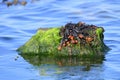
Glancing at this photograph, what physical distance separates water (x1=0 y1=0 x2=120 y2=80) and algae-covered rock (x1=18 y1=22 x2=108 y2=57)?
39cm

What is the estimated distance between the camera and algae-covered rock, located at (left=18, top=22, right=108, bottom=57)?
12.7 metres

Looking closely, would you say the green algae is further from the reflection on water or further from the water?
the water

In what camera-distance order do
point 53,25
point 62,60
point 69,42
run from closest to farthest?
point 62,60 → point 69,42 → point 53,25

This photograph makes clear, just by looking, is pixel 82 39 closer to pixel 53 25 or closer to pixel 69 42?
pixel 69 42

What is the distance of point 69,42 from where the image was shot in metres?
12.7

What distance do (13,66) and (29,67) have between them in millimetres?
433

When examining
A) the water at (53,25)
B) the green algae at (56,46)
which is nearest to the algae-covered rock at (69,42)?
the green algae at (56,46)

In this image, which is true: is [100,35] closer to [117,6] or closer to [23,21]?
[23,21]

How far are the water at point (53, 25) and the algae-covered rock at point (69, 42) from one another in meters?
0.39

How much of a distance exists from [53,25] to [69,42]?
459 centimetres

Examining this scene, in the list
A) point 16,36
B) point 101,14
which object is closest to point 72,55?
point 16,36

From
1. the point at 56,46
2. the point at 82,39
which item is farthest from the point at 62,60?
the point at 82,39

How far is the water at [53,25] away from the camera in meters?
11.3

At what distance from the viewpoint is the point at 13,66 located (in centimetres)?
1213
